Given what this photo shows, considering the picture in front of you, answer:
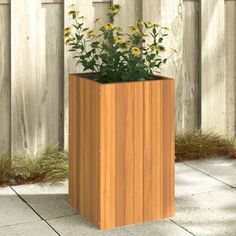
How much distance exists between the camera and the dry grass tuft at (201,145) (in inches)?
241

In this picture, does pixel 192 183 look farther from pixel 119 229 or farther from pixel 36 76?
pixel 36 76

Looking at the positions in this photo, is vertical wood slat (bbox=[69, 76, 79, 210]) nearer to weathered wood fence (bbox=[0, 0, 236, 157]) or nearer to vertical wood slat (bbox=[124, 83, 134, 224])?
vertical wood slat (bbox=[124, 83, 134, 224])

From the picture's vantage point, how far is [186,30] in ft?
20.9

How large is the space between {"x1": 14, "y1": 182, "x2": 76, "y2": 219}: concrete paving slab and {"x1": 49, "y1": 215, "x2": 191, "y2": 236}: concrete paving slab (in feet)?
0.58

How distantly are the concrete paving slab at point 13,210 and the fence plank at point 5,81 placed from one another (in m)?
0.62

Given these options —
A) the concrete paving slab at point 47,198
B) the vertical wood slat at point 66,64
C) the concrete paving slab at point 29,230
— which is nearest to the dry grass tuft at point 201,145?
the vertical wood slat at point 66,64

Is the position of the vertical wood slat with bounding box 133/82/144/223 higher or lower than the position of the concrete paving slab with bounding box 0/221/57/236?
higher

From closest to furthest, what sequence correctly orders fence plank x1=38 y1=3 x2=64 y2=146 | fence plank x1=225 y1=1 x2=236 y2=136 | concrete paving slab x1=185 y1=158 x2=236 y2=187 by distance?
concrete paving slab x1=185 y1=158 x2=236 y2=187 → fence plank x1=38 y1=3 x2=64 y2=146 → fence plank x1=225 y1=1 x2=236 y2=136

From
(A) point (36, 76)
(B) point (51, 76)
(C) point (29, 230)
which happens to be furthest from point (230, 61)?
(C) point (29, 230)

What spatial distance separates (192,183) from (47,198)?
1.16 meters

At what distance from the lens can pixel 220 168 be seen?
19.1 ft

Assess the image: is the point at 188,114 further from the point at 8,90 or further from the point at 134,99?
the point at 134,99

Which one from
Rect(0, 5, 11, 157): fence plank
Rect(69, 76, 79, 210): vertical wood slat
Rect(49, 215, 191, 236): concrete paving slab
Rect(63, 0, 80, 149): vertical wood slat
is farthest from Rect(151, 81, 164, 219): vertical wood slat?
Rect(0, 5, 11, 157): fence plank

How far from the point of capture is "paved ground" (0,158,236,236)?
171 inches
